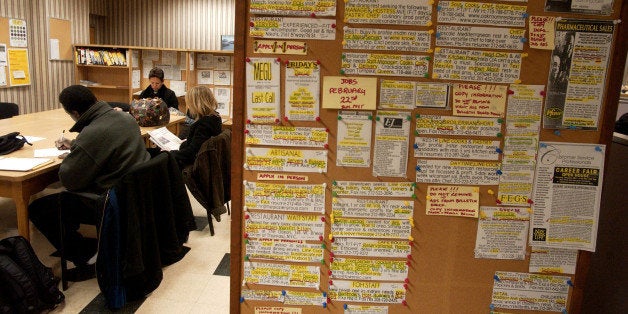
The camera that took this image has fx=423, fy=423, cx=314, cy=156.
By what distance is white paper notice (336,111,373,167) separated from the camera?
1.22 m

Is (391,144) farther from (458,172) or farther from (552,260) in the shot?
(552,260)

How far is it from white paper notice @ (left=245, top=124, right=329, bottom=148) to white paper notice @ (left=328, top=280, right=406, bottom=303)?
0.45 meters

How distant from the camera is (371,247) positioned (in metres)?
1.30

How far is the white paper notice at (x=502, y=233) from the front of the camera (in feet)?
4.22

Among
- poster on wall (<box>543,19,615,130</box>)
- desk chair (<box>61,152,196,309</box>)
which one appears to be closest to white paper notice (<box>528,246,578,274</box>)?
A: poster on wall (<box>543,19,615,130</box>)

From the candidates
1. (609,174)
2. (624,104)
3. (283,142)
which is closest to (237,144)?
(283,142)

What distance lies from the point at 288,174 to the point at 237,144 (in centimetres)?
17

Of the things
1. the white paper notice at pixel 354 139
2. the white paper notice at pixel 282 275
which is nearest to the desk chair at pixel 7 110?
the white paper notice at pixel 282 275

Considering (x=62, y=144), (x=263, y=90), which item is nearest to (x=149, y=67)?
(x=62, y=144)

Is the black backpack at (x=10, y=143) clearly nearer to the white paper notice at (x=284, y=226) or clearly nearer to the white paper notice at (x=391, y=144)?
the white paper notice at (x=284, y=226)

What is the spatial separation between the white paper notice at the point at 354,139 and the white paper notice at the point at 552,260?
603mm

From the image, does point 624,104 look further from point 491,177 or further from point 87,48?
point 87,48

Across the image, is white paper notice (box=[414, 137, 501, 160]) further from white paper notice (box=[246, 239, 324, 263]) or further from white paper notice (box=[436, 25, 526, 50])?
white paper notice (box=[246, 239, 324, 263])

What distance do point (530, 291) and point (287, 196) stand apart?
82 cm
